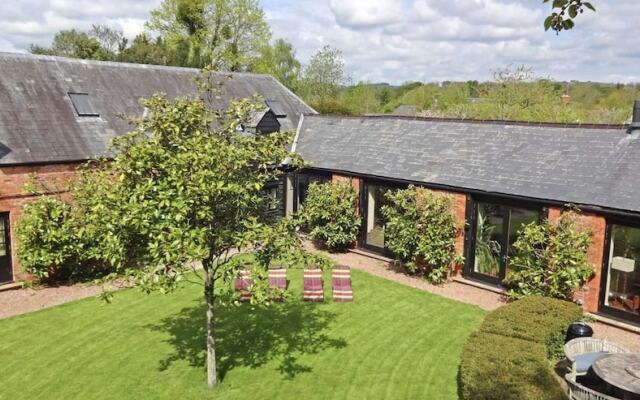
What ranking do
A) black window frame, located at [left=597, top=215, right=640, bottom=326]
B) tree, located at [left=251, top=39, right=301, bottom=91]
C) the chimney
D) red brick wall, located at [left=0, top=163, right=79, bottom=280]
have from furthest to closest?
tree, located at [left=251, top=39, right=301, bottom=91], red brick wall, located at [left=0, top=163, right=79, bottom=280], the chimney, black window frame, located at [left=597, top=215, right=640, bottom=326]

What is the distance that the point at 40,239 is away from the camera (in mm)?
16094

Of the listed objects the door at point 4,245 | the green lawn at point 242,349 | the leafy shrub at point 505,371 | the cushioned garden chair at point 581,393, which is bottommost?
the green lawn at point 242,349

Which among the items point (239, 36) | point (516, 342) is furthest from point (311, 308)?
point (239, 36)

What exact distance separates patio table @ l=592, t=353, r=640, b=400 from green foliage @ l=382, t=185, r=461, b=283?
24.4 feet

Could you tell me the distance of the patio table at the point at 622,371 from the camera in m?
8.78

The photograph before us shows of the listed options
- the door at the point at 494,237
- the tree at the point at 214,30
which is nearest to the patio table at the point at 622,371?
the door at the point at 494,237

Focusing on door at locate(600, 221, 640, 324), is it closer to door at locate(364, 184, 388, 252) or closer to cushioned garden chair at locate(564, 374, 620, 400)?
cushioned garden chair at locate(564, 374, 620, 400)

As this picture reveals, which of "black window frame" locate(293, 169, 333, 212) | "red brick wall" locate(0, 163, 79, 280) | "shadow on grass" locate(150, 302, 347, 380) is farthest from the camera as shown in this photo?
"black window frame" locate(293, 169, 333, 212)

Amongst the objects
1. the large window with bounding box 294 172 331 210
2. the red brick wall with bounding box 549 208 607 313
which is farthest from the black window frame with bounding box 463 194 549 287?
the large window with bounding box 294 172 331 210

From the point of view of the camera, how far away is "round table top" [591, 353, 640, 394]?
8.82 meters

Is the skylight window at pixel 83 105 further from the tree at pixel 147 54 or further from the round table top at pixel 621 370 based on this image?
the tree at pixel 147 54

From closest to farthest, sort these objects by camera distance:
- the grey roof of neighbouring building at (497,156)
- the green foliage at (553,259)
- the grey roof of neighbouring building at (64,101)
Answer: the green foliage at (553,259) < the grey roof of neighbouring building at (497,156) < the grey roof of neighbouring building at (64,101)

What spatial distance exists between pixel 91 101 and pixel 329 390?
51.8 feet

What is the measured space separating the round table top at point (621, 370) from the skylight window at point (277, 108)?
64.7 feet
